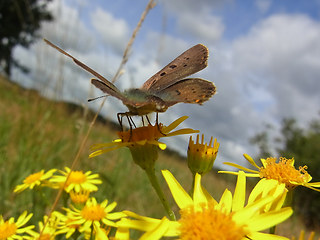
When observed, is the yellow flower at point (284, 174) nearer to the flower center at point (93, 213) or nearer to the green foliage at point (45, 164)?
the flower center at point (93, 213)

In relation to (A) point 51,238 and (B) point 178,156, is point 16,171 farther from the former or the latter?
(B) point 178,156

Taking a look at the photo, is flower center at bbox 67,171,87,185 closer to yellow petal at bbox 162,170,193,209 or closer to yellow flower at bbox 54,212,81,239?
yellow flower at bbox 54,212,81,239

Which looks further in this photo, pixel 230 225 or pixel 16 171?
pixel 16 171

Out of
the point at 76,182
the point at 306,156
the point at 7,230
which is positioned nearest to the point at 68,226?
the point at 7,230

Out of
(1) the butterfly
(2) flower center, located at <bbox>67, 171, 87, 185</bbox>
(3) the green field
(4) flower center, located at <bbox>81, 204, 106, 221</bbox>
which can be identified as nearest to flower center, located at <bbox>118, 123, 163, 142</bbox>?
(1) the butterfly

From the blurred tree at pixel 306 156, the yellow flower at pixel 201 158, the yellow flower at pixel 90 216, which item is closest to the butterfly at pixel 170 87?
the yellow flower at pixel 201 158

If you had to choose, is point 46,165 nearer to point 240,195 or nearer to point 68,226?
point 68,226

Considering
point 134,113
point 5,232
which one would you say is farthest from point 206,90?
point 5,232
